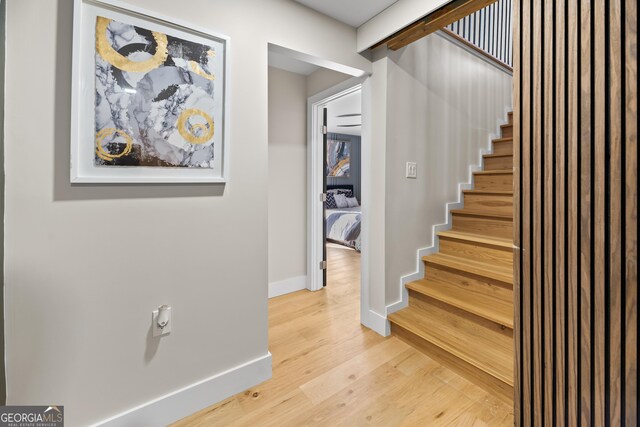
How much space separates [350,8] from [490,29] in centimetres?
233

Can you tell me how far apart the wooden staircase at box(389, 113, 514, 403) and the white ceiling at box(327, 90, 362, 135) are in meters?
2.15

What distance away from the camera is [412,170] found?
2305 mm

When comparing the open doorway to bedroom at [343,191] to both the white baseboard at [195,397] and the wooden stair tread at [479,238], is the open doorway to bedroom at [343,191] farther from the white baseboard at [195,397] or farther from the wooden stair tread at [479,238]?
the white baseboard at [195,397]

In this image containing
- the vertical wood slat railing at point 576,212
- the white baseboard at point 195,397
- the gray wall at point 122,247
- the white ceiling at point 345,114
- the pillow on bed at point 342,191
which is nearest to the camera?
the vertical wood slat railing at point 576,212

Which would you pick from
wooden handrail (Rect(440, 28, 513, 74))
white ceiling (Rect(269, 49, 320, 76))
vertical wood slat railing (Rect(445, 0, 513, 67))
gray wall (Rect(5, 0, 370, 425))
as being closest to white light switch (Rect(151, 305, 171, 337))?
gray wall (Rect(5, 0, 370, 425))

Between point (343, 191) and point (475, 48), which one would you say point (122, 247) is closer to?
point (475, 48)

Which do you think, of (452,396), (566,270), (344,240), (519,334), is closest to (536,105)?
(566,270)

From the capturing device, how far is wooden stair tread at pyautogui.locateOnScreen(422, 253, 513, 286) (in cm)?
192

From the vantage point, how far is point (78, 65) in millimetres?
1136

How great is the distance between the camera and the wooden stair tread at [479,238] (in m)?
2.11

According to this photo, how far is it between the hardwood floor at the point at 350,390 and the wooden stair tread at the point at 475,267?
2.16 ft

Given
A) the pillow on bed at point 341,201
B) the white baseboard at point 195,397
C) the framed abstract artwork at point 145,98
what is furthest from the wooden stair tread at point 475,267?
the pillow on bed at point 341,201

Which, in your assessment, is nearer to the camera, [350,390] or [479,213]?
[350,390]

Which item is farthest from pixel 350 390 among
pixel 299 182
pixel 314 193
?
pixel 299 182
